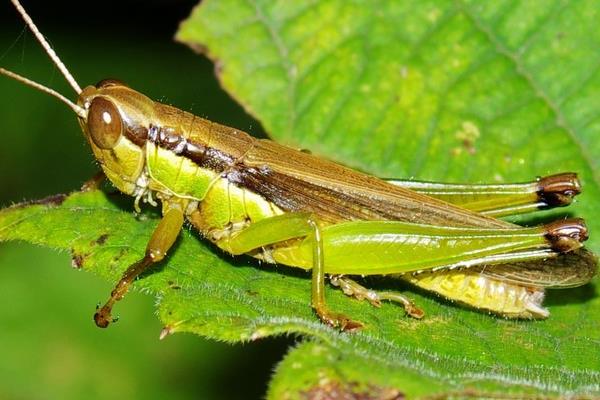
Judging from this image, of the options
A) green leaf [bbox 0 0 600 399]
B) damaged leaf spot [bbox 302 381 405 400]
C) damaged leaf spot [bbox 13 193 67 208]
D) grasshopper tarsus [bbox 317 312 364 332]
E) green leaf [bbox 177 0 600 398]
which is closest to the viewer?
damaged leaf spot [bbox 302 381 405 400]

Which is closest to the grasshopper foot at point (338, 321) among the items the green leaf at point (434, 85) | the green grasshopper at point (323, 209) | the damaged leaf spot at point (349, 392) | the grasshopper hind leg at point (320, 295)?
the grasshopper hind leg at point (320, 295)

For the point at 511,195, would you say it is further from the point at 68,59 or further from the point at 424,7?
the point at 68,59

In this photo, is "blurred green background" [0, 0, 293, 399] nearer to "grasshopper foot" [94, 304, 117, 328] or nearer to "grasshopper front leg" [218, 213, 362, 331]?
"grasshopper front leg" [218, 213, 362, 331]

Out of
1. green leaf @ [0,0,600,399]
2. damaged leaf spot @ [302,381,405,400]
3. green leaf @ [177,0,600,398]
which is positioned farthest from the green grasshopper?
damaged leaf spot @ [302,381,405,400]

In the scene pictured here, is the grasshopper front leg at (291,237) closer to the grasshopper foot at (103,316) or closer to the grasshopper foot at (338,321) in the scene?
the grasshopper foot at (338,321)

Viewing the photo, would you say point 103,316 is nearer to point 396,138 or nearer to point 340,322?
point 340,322

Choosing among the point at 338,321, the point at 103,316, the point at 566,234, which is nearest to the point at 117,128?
the point at 103,316
